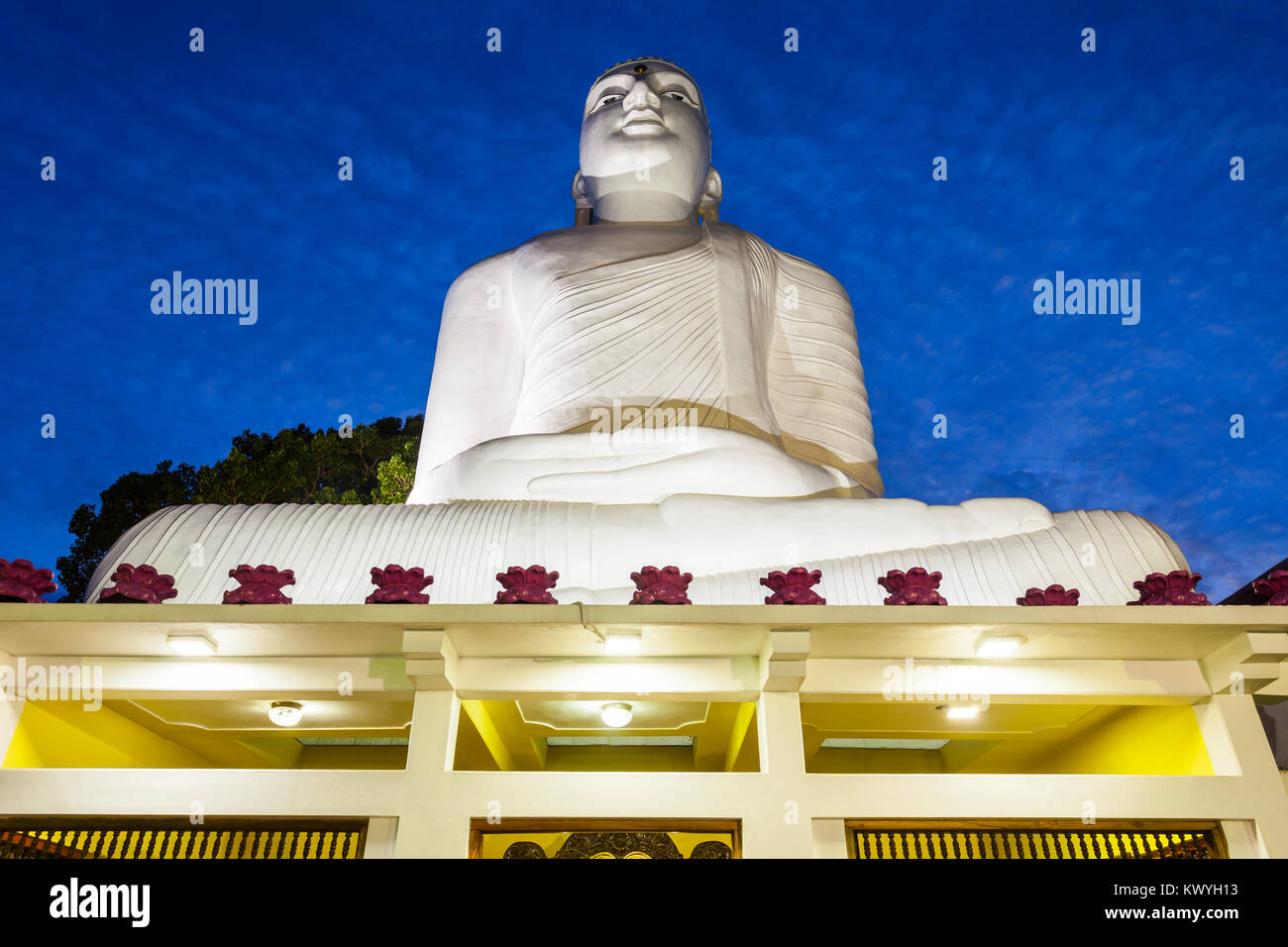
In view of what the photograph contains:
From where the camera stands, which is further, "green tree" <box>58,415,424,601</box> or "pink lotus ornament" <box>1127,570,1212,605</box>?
"green tree" <box>58,415,424,601</box>

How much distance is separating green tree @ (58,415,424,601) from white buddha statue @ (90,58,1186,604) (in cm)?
309

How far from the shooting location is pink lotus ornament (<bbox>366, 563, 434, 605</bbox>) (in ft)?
8.61

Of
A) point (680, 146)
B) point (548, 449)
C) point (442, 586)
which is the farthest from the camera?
point (680, 146)

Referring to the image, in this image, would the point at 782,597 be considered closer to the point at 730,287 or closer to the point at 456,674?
the point at 456,674

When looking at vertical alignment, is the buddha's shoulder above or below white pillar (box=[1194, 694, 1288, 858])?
above

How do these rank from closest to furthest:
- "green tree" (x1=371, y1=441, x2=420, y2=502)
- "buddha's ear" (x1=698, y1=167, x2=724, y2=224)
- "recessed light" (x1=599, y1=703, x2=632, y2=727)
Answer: "recessed light" (x1=599, y1=703, x2=632, y2=727) < "buddha's ear" (x1=698, y1=167, x2=724, y2=224) < "green tree" (x1=371, y1=441, x2=420, y2=502)

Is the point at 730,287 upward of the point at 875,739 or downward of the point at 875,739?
upward

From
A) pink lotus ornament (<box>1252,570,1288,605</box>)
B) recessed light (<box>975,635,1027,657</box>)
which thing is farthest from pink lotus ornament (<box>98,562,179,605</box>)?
pink lotus ornament (<box>1252,570,1288,605</box>)

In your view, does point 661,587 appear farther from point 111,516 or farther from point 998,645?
point 111,516

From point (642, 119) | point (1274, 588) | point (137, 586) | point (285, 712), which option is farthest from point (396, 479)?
point (1274, 588)

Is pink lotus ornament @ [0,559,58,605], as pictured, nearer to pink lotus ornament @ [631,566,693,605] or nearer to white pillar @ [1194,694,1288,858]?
pink lotus ornament @ [631,566,693,605]

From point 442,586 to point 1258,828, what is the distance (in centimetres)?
252

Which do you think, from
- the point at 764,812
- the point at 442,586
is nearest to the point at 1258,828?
the point at 764,812

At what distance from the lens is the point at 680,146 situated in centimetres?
607
